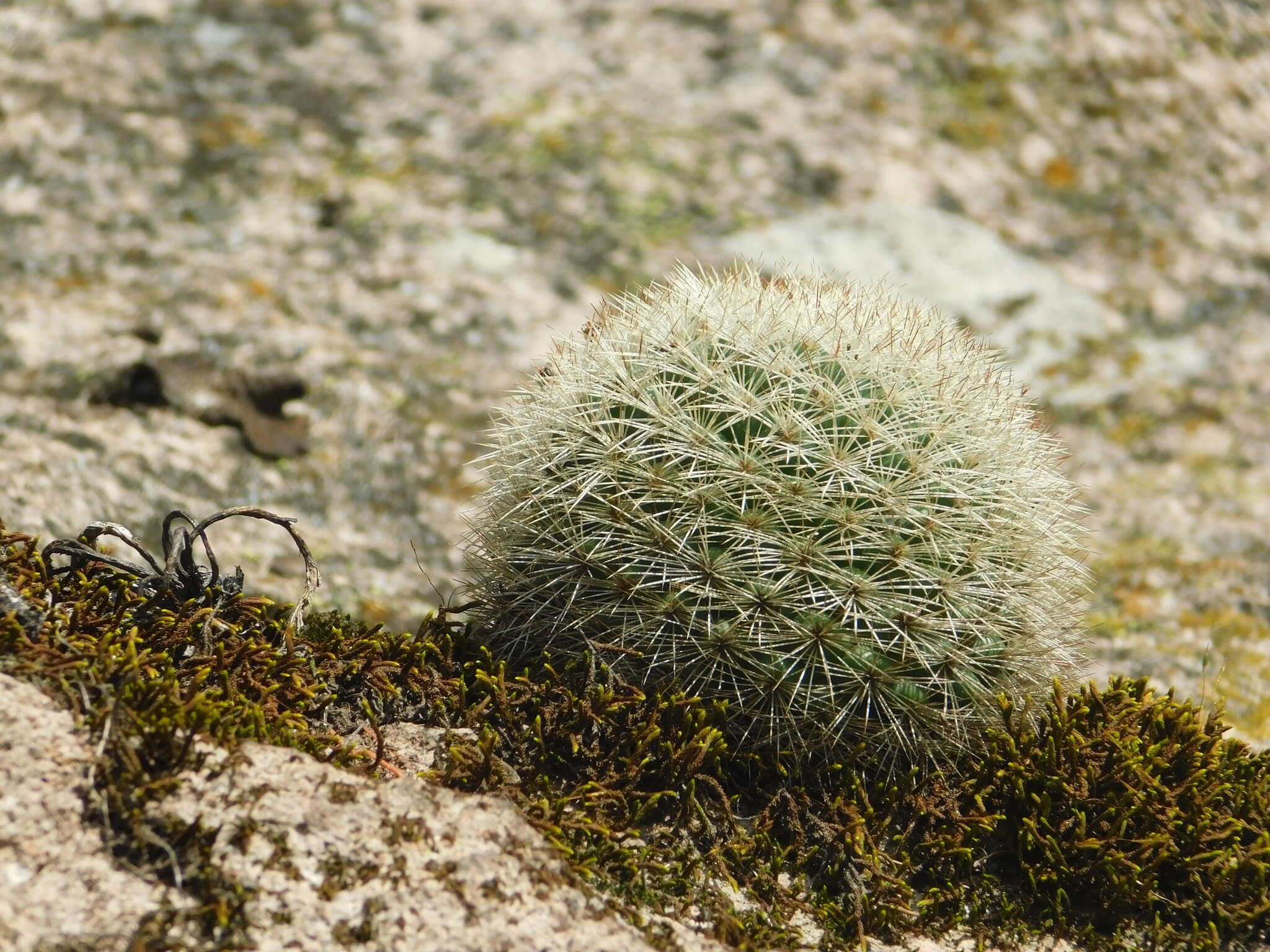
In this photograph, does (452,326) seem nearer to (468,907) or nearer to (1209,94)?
(468,907)

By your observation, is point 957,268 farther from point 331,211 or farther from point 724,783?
point 724,783

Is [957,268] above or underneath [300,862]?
above

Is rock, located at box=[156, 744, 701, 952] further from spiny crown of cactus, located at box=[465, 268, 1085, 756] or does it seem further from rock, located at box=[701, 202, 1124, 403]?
rock, located at box=[701, 202, 1124, 403]

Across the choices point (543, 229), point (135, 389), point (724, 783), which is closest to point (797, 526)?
point (724, 783)

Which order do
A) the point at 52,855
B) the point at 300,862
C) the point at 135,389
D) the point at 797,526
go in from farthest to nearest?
1. the point at 135,389
2. the point at 797,526
3. the point at 300,862
4. the point at 52,855

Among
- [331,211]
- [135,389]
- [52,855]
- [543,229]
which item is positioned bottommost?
[135,389]

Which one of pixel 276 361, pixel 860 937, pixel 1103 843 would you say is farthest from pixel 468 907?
pixel 276 361

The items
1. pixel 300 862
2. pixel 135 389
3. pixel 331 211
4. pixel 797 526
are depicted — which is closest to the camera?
pixel 300 862
